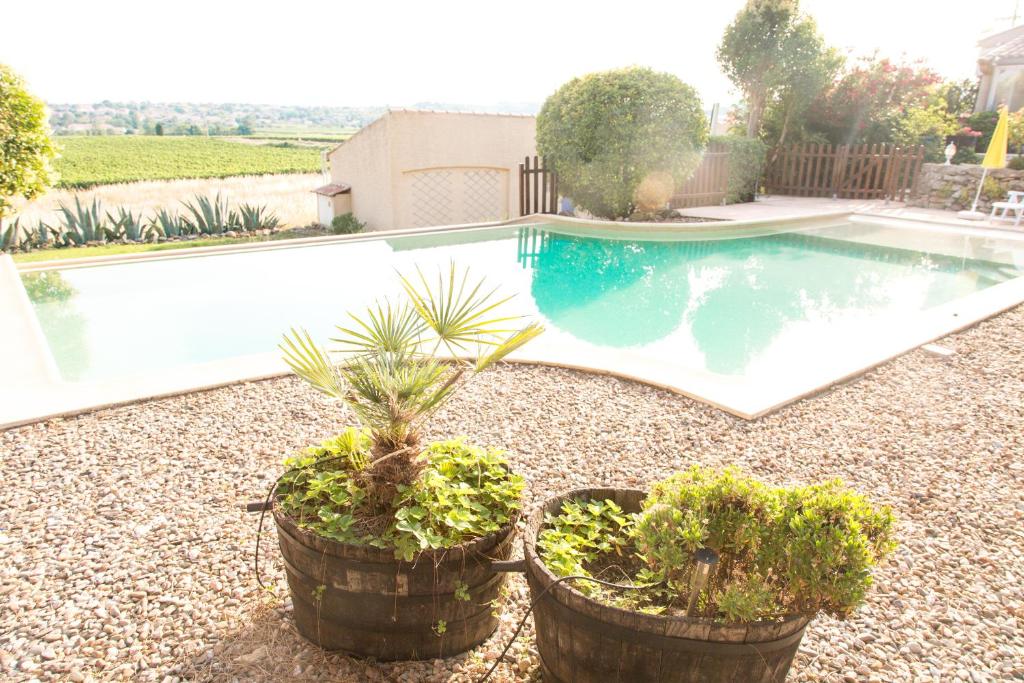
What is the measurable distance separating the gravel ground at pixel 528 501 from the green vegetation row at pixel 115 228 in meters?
9.67

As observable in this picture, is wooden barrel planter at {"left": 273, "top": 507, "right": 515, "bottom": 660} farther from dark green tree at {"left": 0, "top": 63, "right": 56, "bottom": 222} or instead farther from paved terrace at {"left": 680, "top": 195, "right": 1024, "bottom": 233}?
paved terrace at {"left": 680, "top": 195, "right": 1024, "bottom": 233}

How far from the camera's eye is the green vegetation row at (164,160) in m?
29.3

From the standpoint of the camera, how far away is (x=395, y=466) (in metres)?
2.06

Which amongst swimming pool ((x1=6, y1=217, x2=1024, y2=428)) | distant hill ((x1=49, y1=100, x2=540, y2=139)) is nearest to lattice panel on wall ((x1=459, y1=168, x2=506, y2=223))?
swimming pool ((x1=6, y1=217, x2=1024, y2=428))

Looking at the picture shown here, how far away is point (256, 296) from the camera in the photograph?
26.7ft

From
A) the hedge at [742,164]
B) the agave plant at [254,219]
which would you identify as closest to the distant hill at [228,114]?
the hedge at [742,164]

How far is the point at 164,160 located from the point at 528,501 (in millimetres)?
38981

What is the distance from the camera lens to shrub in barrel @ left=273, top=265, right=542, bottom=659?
194 cm

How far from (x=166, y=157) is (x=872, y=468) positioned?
40.8m

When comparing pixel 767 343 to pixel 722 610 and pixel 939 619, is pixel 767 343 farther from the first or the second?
pixel 722 610

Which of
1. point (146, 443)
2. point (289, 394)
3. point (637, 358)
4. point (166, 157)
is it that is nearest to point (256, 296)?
point (289, 394)

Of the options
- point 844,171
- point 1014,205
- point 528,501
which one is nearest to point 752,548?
point 528,501

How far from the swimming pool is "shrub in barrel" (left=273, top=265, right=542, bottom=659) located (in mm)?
2713

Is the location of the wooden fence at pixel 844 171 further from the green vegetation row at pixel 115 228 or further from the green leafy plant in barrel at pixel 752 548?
the green leafy plant in barrel at pixel 752 548
